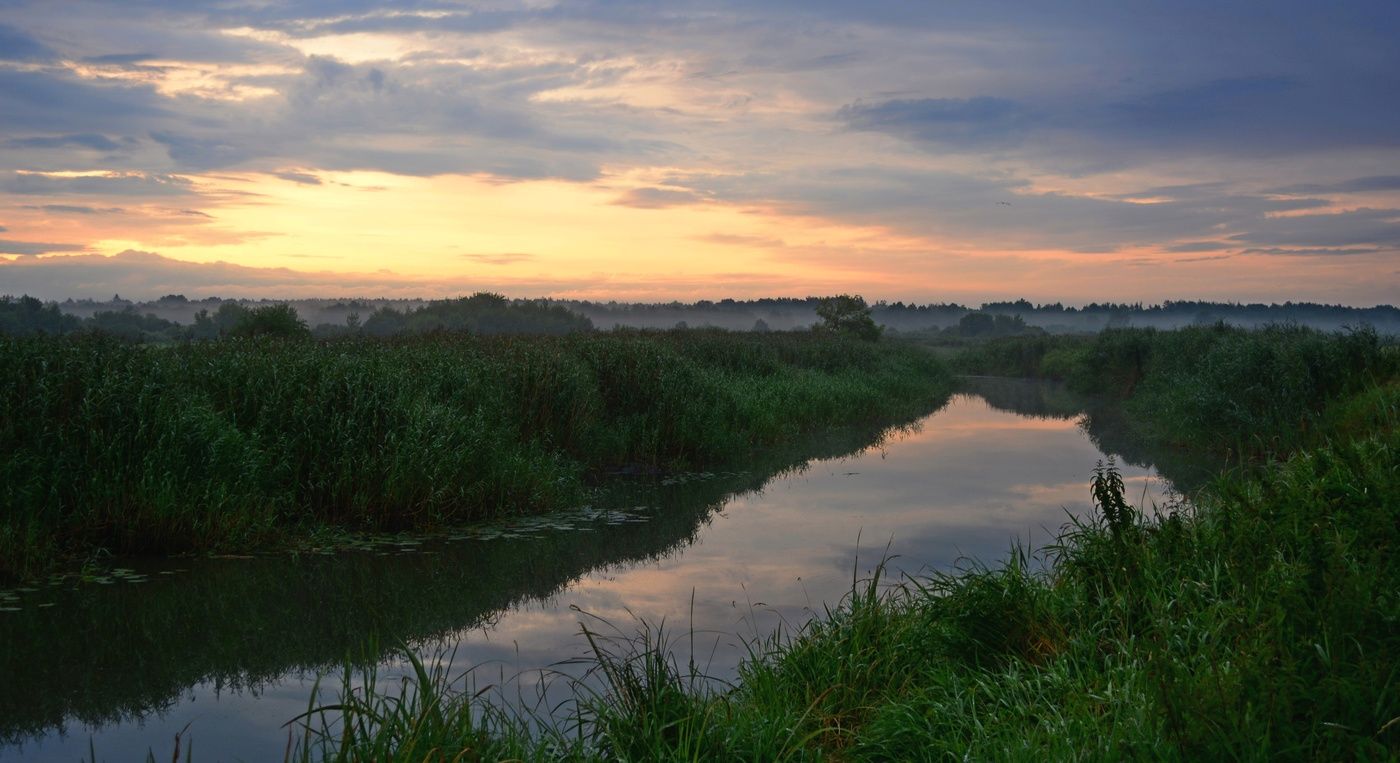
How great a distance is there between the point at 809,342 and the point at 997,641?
30.7 meters

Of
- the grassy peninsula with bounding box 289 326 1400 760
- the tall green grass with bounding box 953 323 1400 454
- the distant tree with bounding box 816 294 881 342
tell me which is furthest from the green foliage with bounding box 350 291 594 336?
the grassy peninsula with bounding box 289 326 1400 760

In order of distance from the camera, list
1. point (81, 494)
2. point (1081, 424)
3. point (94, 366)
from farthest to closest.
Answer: point (1081, 424) → point (94, 366) → point (81, 494)

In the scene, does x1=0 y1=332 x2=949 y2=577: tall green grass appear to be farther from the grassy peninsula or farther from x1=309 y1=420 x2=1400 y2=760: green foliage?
x1=309 y1=420 x2=1400 y2=760: green foliage

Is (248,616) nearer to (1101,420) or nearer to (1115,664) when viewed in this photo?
(1115,664)

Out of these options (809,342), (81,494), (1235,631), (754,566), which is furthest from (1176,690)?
(809,342)

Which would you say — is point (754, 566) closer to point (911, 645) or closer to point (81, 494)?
point (911, 645)

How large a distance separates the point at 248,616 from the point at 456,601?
176cm

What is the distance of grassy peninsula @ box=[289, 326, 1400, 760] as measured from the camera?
4.13 metres

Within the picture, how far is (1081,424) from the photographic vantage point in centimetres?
2667

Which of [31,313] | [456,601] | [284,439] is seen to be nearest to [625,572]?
[456,601]

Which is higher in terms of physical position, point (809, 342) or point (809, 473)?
point (809, 342)

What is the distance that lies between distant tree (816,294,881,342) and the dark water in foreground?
38150 millimetres

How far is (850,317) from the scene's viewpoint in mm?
54188

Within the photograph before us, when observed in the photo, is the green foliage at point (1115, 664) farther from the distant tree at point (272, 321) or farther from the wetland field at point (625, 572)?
the distant tree at point (272, 321)
